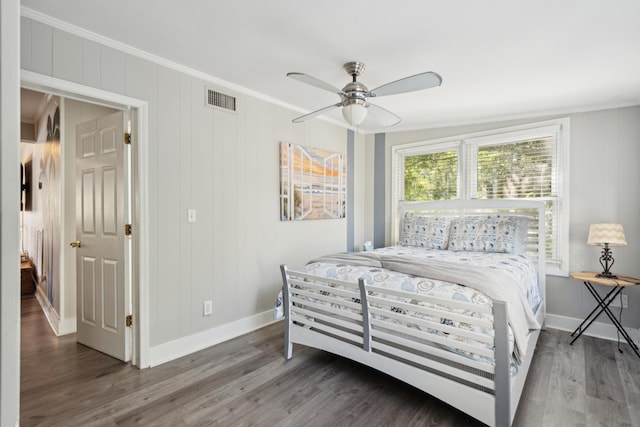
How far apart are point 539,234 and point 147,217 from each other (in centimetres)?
379

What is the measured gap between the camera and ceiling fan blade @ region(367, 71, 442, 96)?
6.97 feet

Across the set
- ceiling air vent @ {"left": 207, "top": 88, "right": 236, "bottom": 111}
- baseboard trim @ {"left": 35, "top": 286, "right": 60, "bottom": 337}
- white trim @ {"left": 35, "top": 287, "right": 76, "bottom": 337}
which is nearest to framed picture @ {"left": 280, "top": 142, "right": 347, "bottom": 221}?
ceiling air vent @ {"left": 207, "top": 88, "right": 236, "bottom": 111}

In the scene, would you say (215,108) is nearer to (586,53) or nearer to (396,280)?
(396,280)

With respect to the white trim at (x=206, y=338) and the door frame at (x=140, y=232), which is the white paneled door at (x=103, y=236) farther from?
the white trim at (x=206, y=338)

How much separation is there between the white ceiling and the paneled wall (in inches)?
8.2

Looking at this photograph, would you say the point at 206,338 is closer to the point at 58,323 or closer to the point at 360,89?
the point at 58,323

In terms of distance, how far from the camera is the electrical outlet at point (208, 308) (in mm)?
3074

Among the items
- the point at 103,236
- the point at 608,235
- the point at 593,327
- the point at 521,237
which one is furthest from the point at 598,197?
the point at 103,236

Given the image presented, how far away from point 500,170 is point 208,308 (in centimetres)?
359

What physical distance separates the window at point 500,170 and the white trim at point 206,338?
2.40 meters

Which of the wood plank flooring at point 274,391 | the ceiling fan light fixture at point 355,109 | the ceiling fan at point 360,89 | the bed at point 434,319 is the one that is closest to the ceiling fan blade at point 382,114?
the ceiling fan at point 360,89

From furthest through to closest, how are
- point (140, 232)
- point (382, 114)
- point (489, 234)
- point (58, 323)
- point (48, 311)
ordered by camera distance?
1. point (48, 311)
2. point (489, 234)
3. point (58, 323)
4. point (382, 114)
5. point (140, 232)

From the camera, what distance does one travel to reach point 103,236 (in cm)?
290

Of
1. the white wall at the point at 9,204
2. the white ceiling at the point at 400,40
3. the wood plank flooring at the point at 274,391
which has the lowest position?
the wood plank flooring at the point at 274,391
